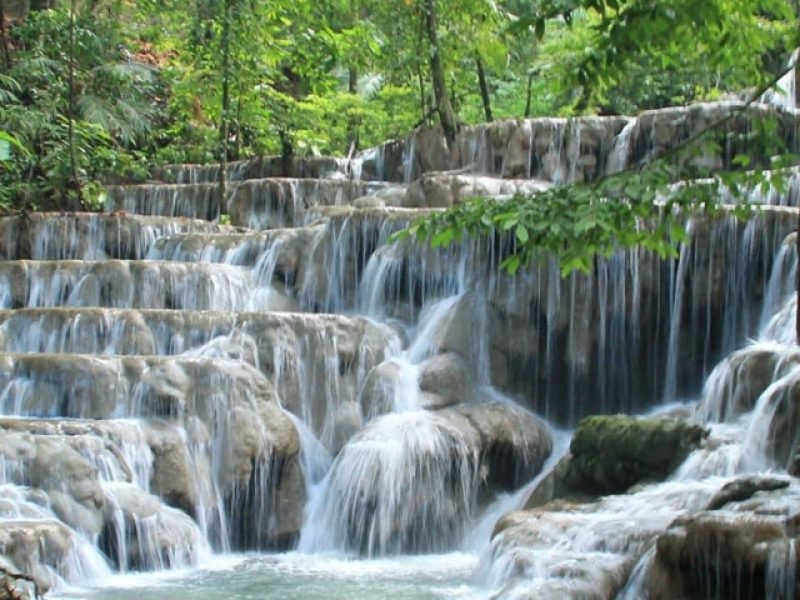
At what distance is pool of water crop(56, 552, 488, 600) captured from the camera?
339 inches

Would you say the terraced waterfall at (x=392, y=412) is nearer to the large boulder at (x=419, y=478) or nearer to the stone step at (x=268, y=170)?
the large boulder at (x=419, y=478)

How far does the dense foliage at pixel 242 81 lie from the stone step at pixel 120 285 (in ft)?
9.91

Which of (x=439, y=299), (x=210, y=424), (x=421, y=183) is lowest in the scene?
(x=210, y=424)

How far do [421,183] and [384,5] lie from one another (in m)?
5.56

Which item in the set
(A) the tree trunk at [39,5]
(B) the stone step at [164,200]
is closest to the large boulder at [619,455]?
(B) the stone step at [164,200]

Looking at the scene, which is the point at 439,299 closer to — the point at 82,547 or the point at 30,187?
the point at 82,547

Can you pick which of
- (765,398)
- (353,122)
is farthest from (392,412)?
(353,122)

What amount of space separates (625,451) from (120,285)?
707 cm

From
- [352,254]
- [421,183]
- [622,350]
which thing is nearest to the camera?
[622,350]

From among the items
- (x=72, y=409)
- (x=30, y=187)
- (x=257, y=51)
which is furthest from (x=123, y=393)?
(x=257, y=51)

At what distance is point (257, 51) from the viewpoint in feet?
63.3

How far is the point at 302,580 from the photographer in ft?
30.6

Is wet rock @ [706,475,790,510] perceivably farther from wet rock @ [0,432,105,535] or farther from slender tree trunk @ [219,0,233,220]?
slender tree trunk @ [219,0,233,220]

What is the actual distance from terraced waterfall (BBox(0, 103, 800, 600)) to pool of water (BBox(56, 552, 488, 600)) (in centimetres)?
5
